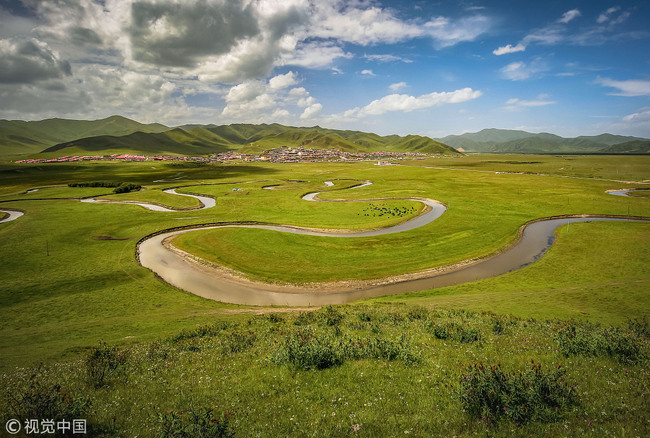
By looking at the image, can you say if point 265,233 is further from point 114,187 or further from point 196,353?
point 114,187

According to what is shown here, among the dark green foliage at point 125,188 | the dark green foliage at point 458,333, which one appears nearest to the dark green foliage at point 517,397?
the dark green foliage at point 458,333

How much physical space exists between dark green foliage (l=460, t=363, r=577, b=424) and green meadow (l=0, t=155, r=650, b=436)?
0.06m

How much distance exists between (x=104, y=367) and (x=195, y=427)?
8.88 m

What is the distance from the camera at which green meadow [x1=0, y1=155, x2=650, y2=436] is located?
9492 millimetres

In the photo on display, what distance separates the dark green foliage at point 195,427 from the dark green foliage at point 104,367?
18.5 ft

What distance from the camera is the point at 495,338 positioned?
16.8 metres

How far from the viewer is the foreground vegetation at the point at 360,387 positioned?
8.97 metres

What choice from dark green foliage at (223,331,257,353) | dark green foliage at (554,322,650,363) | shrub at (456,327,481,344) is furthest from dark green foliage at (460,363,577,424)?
dark green foliage at (223,331,257,353)

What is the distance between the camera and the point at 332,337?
58.9ft

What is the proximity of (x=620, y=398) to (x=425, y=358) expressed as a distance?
264 inches

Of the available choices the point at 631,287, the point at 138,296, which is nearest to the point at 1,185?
the point at 138,296

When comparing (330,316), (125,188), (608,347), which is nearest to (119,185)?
(125,188)

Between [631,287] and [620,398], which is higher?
[620,398]

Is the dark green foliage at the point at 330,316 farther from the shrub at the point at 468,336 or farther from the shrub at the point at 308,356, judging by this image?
the shrub at the point at 468,336
